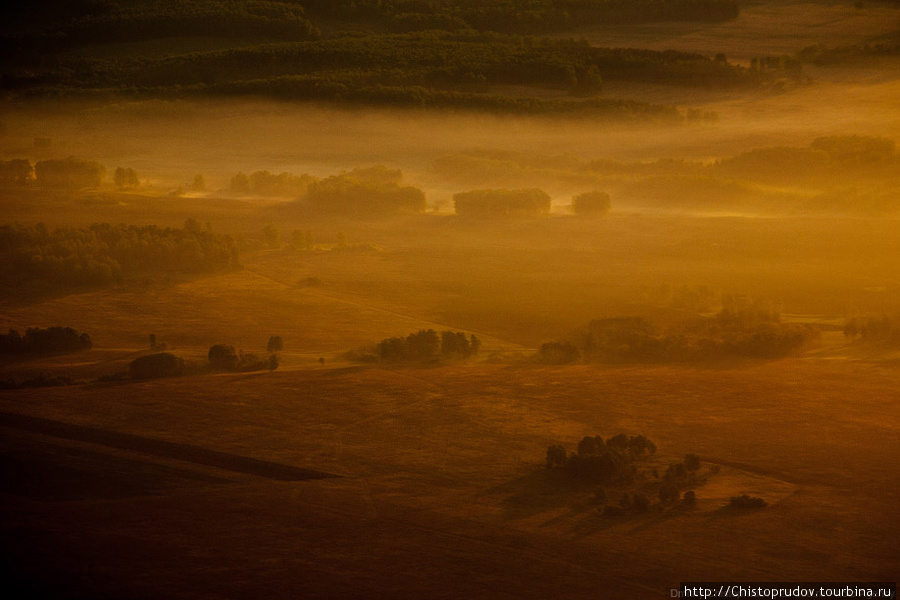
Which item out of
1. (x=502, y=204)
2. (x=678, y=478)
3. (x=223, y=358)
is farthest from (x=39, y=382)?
(x=502, y=204)

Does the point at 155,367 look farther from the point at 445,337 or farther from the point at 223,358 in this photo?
the point at 445,337

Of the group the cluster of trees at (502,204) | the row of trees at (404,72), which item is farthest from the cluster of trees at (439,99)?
the cluster of trees at (502,204)

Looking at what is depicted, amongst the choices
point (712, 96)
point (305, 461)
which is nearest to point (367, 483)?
point (305, 461)

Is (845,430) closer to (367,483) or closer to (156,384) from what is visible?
(367,483)

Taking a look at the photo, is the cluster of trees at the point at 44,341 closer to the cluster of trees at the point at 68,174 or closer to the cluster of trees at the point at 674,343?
the cluster of trees at the point at 674,343

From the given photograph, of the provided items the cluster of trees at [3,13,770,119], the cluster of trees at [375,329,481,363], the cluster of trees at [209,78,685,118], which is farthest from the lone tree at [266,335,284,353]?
the cluster of trees at [3,13,770,119]

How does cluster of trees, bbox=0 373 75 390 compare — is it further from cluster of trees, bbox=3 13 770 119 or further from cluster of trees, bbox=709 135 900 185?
cluster of trees, bbox=3 13 770 119
